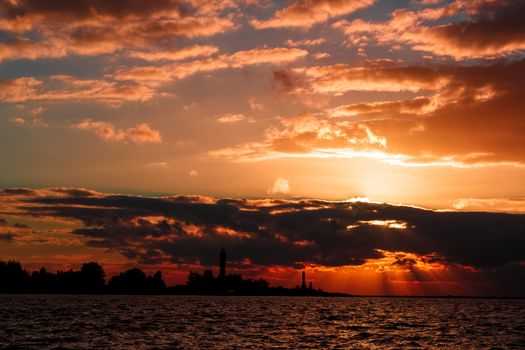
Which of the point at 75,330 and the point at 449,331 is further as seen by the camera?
the point at 449,331

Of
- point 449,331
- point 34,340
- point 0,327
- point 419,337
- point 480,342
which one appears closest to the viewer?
point 34,340

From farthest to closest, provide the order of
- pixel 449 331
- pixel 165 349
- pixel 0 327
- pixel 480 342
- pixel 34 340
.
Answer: pixel 449 331 < pixel 0 327 < pixel 480 342 < pixel 34 340 < pixel 165 349

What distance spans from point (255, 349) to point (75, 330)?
145 feet

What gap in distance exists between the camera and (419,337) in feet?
343

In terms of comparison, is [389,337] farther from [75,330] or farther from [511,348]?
[75,330]

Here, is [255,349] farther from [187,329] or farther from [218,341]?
[187,329]

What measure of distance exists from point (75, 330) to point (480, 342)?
69864mm

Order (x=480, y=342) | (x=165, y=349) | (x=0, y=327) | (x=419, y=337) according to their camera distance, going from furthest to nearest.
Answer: (x=0, y=327) → (x=419, y=337) → (x=480, y=342) → (x=165, y=349)

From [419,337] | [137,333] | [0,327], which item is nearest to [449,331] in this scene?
[419,337]

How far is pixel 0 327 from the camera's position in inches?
4464

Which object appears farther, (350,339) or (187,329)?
(187,329)

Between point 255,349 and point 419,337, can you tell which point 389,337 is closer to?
point 419,337

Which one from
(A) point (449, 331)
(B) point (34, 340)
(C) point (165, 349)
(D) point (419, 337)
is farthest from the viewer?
(A) point (449, 331)

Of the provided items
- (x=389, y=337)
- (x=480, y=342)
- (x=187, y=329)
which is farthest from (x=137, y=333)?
(x=480, y=342)
